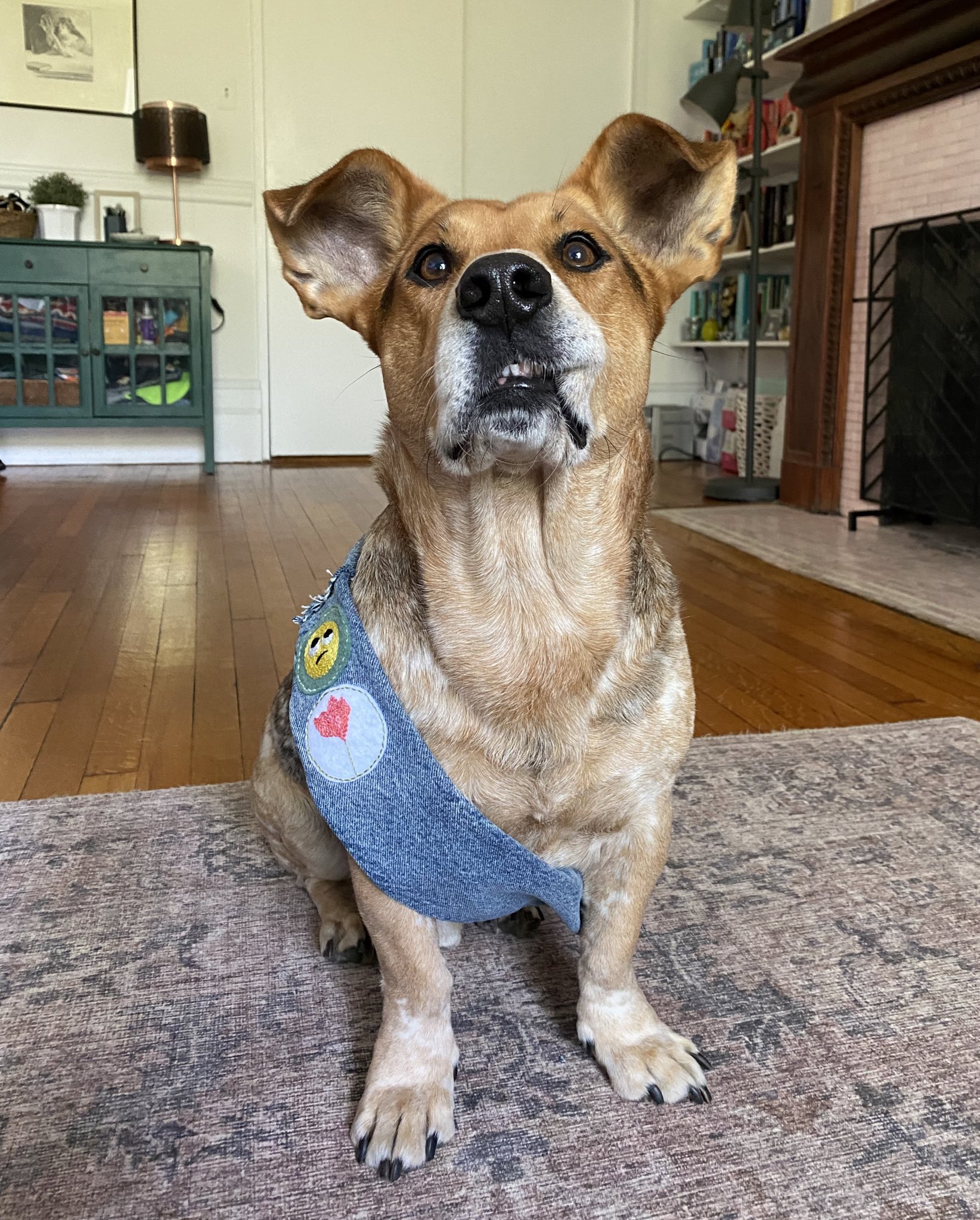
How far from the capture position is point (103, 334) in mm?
5672

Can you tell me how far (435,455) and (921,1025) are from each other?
94 cm

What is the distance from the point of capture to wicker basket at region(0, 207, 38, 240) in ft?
18.0

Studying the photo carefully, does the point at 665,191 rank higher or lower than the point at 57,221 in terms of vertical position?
lower

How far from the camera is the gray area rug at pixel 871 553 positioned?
321cm

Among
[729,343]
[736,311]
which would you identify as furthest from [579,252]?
[736,311]

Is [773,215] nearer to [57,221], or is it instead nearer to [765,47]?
[765,47]

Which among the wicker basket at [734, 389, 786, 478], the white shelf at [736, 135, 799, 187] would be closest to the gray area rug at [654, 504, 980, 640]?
the wicker basket at [734, 389, 786, 478]

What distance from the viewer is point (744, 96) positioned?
234 inches

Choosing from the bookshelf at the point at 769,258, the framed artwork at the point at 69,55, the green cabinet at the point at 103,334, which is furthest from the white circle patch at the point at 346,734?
the framed artwork at the point at 69,55

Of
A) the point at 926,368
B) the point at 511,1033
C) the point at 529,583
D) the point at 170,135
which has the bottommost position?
the point at 511,1033

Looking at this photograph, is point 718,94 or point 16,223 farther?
point 16,223

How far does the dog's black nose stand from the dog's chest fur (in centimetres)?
23

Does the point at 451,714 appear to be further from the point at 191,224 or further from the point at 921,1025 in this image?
the point at 191,224

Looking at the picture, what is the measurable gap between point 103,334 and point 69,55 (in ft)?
5.70
